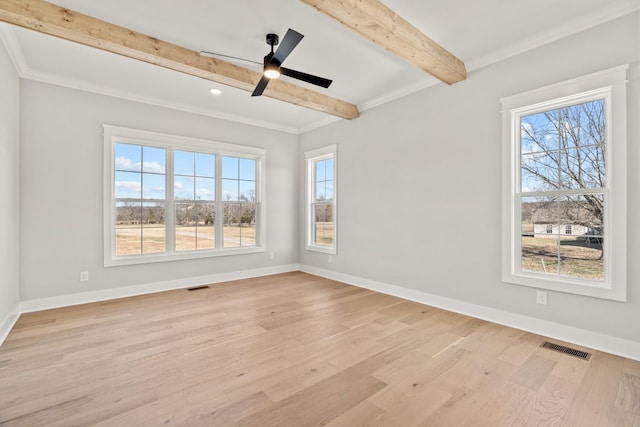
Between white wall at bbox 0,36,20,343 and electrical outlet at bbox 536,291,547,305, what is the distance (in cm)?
521

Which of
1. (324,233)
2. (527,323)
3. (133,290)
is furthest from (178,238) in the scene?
(527,323)

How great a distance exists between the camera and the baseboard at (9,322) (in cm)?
289

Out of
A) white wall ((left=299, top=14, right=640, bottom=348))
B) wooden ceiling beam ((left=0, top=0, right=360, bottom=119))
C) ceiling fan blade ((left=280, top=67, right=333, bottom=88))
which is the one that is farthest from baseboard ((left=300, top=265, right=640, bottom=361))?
wooden ceiling beam ((left=0, top=0, right=360, bottom=119))

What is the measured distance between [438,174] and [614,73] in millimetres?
1778

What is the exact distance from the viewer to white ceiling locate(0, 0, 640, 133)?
2.59 meters

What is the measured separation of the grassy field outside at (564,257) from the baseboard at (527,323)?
52 cm

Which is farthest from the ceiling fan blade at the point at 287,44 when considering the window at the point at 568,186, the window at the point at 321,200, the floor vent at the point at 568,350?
the floor vent at the point at 568,350

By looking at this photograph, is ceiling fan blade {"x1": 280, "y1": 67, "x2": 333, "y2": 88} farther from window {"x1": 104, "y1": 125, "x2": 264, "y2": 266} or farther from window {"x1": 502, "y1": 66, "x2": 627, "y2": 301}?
window {"x1": 104, "y1": 125, "x2": 264, "y2": 266}

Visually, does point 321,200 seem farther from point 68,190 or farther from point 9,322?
point 9,322

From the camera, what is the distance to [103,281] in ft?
13.7

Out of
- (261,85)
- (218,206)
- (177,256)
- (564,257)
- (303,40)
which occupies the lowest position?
(177,256)

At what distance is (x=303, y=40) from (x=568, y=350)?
3.85 meters

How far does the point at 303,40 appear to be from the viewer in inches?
122

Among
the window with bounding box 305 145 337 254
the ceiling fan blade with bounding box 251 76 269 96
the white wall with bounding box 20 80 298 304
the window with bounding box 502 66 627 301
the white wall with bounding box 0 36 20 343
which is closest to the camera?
the window with bounding box 502 66 627 301
